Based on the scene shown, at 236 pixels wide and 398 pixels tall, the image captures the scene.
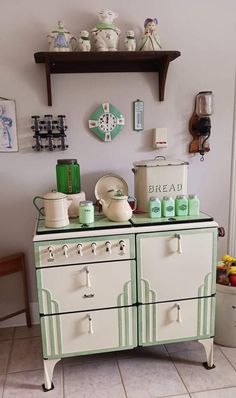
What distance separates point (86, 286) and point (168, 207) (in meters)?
0.60

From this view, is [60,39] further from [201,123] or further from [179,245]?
[179,245]

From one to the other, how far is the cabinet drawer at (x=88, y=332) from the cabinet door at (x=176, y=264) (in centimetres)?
16

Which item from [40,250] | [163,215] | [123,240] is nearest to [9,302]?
[40,250]

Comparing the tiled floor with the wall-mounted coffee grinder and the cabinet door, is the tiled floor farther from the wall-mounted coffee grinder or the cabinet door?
the wall-mounted coffee grinder

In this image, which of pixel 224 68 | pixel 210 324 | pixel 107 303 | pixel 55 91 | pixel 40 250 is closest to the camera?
pixel 40 250

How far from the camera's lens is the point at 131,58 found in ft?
6.18

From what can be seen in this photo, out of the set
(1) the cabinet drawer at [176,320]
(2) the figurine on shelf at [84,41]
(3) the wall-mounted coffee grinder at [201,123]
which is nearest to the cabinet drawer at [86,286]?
(1) the cabinet drawer at [176,320]

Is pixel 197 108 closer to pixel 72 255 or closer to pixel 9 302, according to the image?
pixel 72 255

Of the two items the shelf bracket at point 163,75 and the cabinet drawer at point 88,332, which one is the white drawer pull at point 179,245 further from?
the shelf bracket at point 163,75

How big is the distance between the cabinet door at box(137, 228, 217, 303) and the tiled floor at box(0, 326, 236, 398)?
440 millimetres

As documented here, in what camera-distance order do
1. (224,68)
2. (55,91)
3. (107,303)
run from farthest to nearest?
(224,68), (55,91), (107,303)

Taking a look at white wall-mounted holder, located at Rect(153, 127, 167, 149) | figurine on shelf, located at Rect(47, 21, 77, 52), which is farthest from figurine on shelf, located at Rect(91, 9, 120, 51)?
white wall-mounted holder, located at Rect(153, 127, 167, 149)

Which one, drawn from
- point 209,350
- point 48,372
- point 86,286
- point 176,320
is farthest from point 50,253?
point 209,350

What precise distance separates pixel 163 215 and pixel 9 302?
1279mm
